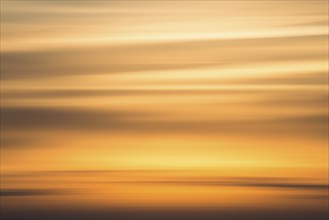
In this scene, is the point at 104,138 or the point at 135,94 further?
the point at 135,94

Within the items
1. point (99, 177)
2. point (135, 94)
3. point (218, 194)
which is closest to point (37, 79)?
point (135, 94)

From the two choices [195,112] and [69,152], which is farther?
[195,112]

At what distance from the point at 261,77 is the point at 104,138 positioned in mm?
909

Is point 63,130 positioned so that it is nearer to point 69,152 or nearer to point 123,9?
point 69,152

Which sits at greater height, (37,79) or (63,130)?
(37,79)

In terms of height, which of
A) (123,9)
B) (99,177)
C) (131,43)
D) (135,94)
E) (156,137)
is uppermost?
(123,9)

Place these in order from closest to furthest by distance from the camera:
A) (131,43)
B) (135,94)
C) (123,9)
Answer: (135,94) → (131,43) → (123,9)

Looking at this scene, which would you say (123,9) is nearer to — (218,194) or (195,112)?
(195,112)

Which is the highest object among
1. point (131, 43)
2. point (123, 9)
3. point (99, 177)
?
point (123, 9)

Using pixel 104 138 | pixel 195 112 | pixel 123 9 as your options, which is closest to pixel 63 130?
pixel 104 138

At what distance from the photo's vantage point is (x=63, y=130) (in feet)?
15.1

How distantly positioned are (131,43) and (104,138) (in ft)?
3.60

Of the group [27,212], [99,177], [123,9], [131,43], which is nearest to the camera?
[27,212]

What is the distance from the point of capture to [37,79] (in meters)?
5.20
